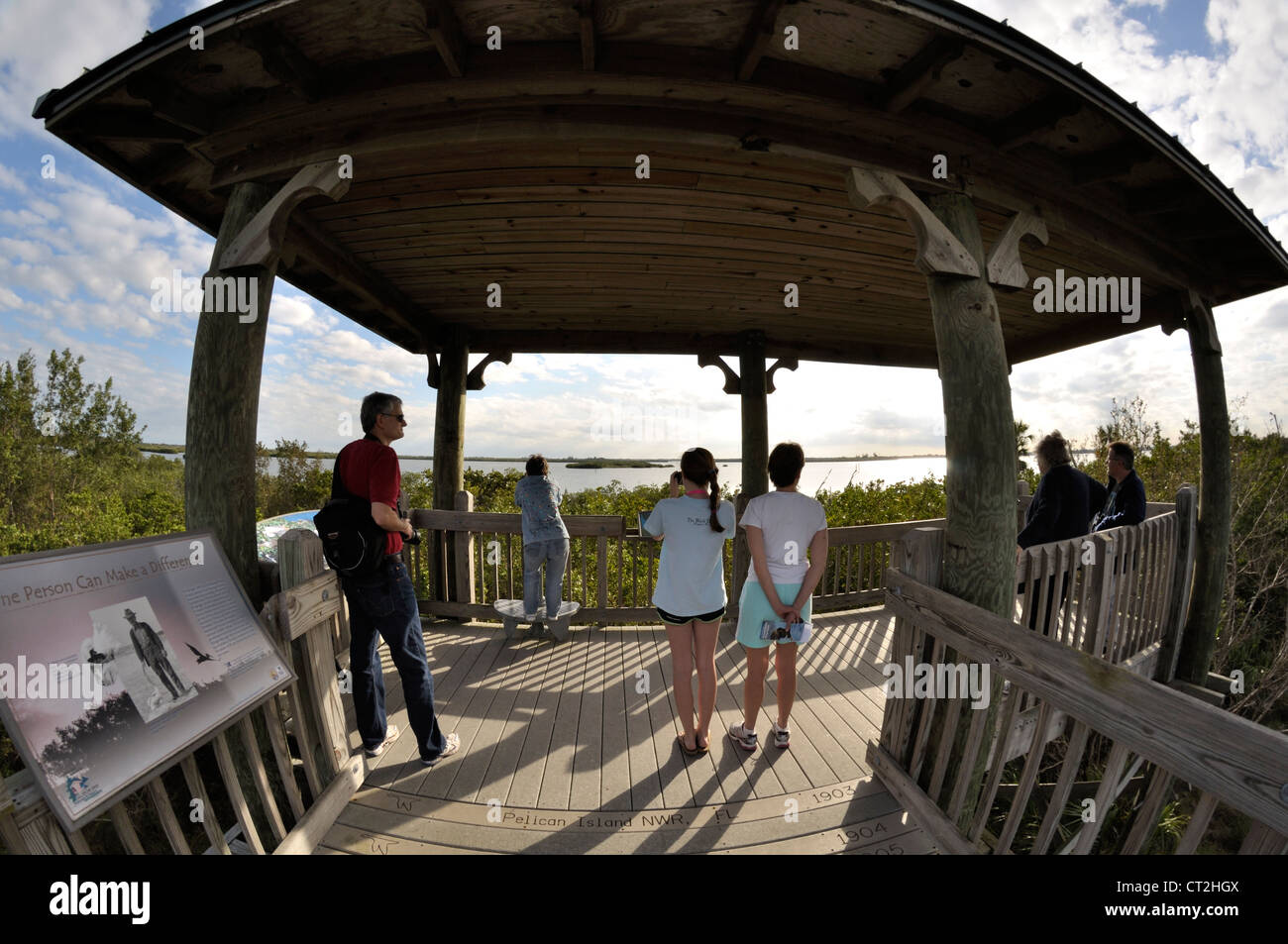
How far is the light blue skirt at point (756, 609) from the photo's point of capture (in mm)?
2480

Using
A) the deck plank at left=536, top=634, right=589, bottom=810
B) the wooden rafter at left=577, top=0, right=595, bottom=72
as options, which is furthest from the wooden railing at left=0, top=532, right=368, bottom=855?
the wooden rafter at left=577, top=0, right=595, bottom=72

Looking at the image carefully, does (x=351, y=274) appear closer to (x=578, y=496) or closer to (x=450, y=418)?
(x=450, y=418)

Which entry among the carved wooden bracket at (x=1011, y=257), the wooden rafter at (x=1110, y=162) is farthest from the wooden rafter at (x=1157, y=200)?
the carved wooden bracket at (x=1011, y=257)

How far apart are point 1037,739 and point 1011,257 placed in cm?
250

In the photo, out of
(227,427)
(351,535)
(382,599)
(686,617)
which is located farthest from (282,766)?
(686,617)

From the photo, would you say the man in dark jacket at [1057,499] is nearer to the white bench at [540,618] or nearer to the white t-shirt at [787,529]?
the white t-shirt at [787,529]

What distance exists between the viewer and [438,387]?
5871mm

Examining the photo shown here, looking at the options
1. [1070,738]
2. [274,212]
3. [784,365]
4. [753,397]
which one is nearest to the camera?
[1070,738]

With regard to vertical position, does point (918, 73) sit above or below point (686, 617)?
above

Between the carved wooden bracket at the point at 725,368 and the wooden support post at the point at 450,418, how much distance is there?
9.55ft

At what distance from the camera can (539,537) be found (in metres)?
4.29

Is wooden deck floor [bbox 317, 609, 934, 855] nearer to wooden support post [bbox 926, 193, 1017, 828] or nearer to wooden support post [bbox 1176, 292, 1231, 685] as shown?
wooden support post [bbox 926, 193, 1017, 828]

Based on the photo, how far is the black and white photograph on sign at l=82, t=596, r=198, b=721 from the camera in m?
1.53
